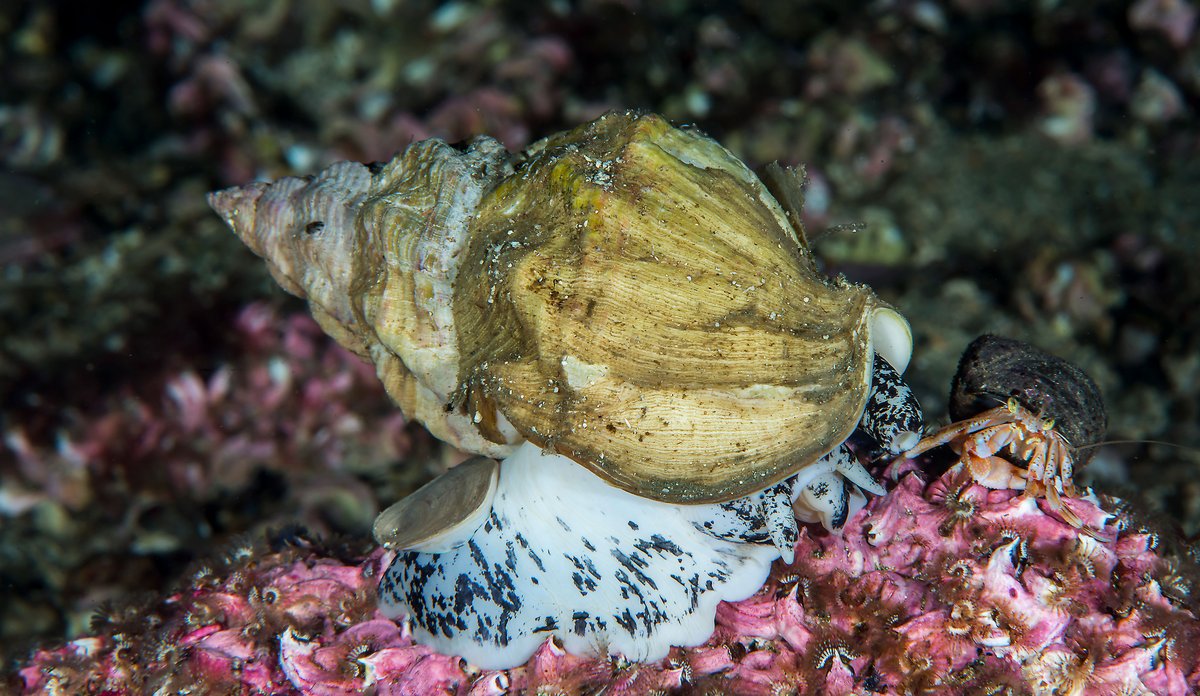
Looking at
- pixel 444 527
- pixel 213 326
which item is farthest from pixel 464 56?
pixel 444 527

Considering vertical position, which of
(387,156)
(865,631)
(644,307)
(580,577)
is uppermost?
(644,307)

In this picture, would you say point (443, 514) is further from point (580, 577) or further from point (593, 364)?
point (593, 364)

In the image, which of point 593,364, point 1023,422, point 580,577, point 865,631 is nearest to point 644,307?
point 593,364

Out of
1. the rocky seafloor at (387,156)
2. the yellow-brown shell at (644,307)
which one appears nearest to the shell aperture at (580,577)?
the yellow-brown shell at (644,307)

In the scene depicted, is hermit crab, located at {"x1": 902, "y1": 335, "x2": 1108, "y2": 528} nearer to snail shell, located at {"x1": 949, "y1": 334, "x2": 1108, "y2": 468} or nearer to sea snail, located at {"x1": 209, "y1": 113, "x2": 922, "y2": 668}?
snail shell, located at {"x1": 949, "y1": 334, "x2": 1108, "y2": 468}

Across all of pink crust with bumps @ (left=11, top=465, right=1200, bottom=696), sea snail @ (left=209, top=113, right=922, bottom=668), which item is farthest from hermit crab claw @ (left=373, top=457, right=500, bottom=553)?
pink crust with bumps @ (left=11, top=465, right=1200, bottom=696)

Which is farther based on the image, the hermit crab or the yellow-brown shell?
the hermit crab

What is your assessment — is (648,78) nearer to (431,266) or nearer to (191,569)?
(431,266)

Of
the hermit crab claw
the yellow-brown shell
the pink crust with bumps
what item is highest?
the yellow-brown shell
